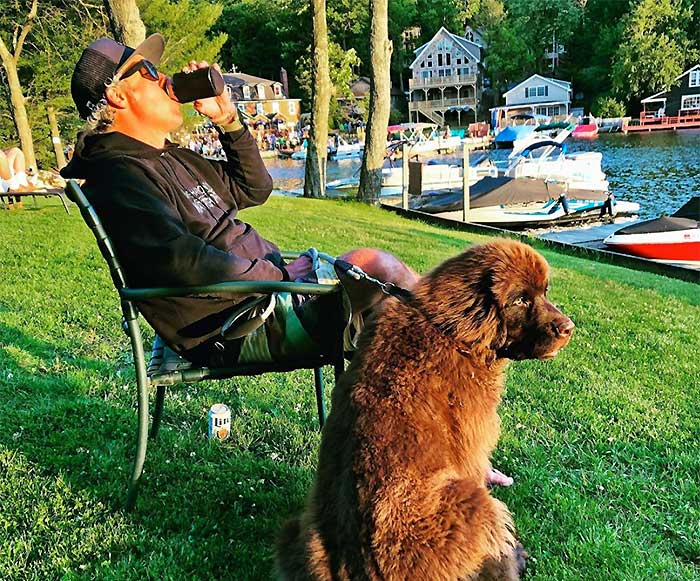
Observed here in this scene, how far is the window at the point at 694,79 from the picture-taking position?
61000 mm

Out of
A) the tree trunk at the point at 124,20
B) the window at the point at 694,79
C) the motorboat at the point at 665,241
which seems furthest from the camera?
the window at the point at 694,79

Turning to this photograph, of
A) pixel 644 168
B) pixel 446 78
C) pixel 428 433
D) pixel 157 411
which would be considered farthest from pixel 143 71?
pixel 446 78

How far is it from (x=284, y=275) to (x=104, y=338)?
300 cm

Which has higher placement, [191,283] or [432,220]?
[191,283]

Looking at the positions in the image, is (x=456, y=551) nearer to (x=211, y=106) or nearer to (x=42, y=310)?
(x=211, y=106)

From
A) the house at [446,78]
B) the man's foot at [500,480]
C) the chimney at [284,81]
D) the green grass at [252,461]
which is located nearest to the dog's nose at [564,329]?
the green grass at [252,461]

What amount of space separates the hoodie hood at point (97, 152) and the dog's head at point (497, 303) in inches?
65.1

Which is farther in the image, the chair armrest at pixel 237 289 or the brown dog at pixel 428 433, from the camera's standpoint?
the chair armrest at pixel 237 289

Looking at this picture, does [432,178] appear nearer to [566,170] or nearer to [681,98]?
[566,170]

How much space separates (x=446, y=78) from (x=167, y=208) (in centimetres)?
8213

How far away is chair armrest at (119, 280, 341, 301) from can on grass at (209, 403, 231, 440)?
49.0 inches

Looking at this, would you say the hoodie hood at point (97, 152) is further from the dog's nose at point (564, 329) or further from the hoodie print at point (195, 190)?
the dog's nose at point (564, 329)

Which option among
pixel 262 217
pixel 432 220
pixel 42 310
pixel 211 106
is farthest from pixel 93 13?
pixel 211 106

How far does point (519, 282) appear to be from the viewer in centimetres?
206
